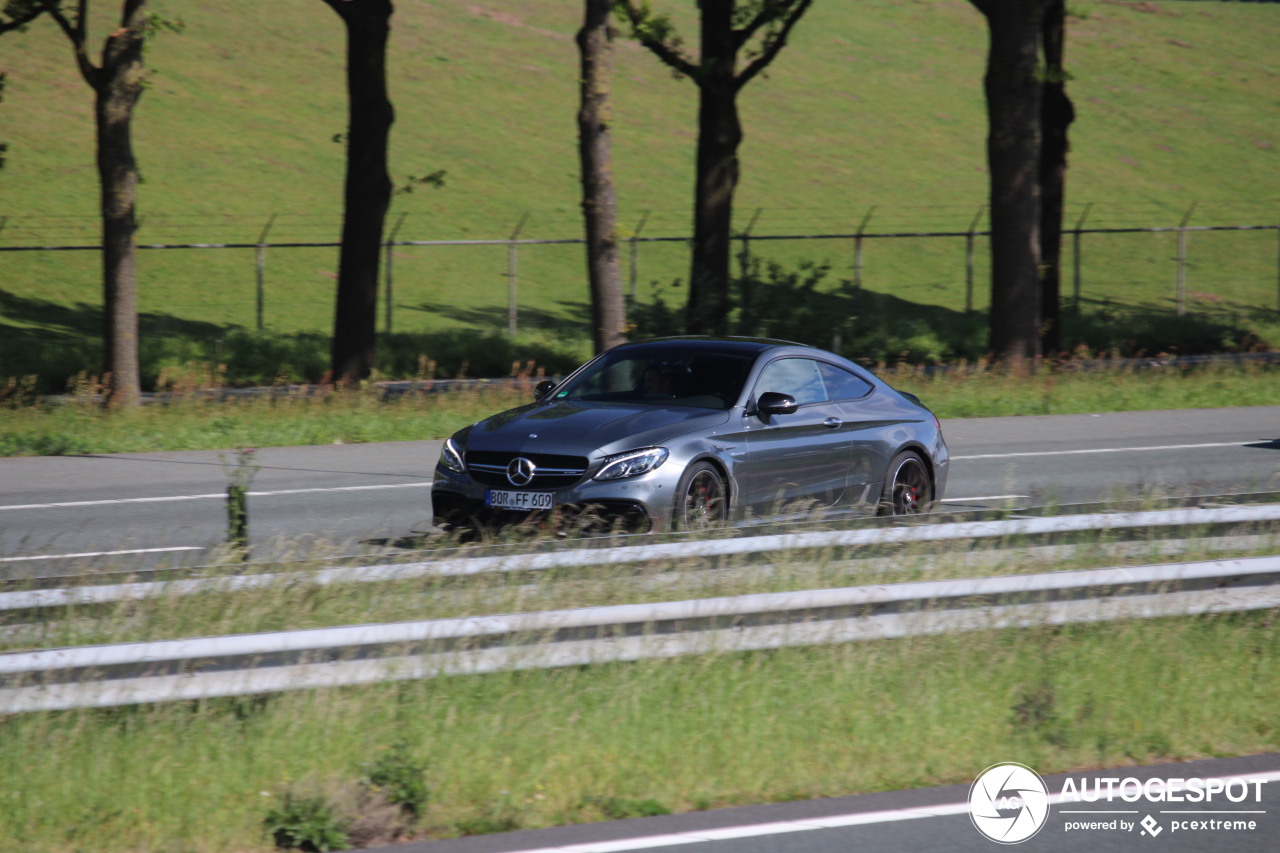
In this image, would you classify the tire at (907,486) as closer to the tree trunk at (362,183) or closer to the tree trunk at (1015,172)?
the tree trunk at (362,183)

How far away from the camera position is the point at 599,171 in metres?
18.7

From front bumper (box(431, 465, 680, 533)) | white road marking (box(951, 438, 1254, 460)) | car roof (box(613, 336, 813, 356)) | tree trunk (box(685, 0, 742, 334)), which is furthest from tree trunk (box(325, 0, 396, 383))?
front bumper (box(431, 465, 680, 533))

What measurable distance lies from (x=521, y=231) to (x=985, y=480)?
2703 cm

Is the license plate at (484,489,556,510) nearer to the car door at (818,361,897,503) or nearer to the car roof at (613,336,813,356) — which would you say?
the car roof at (613,336,813,356)

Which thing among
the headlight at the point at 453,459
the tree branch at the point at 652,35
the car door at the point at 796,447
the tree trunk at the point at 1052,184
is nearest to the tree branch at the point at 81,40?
the tree branch at the point at 652,35

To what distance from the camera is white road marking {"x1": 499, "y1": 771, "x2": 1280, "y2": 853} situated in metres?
4.73

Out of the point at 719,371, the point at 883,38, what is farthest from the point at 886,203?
the point at 719,371

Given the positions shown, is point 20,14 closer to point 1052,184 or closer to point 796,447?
point 796,447

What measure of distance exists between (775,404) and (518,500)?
1882 mm

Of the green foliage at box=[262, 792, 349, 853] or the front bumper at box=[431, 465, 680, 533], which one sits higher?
the front bumper at box=[431, 465, 680, 533]

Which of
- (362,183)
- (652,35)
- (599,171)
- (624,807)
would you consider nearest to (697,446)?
(624,807)

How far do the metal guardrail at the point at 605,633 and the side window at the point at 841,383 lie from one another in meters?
4.06

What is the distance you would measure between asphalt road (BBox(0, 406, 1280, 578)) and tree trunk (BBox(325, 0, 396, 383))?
541cm

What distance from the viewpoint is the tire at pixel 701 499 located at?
896 cm
